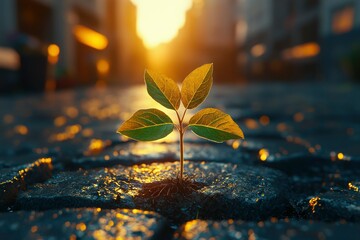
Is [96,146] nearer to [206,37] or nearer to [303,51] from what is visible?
[303,51]

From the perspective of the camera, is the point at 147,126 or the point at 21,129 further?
the point at 21,129

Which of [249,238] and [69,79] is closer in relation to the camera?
[249,238]

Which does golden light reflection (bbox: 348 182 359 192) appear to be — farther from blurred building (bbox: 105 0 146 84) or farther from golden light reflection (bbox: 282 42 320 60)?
golden light reflection (bbox: 282 42 320 60)

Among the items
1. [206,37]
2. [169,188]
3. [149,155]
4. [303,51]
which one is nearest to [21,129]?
[149,155]

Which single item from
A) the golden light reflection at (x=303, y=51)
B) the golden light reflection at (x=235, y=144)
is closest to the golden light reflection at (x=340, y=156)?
the golden light reflection at (x=235, y=144)

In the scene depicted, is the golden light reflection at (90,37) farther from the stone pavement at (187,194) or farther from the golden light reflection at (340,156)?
the golden light reflection at (340,156)

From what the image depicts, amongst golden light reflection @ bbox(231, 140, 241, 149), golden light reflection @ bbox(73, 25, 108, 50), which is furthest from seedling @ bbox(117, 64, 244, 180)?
golden light reflection @ bbox(73, 25, 108, 50)

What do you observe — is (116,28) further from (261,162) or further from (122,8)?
(261,162)

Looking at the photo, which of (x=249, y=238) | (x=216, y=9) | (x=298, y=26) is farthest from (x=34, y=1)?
(x=216, y=9)
